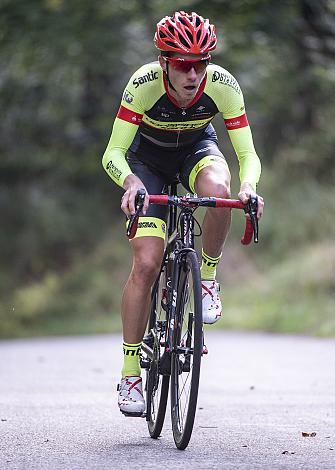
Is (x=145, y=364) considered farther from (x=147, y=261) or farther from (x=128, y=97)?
(x=128, y=97)

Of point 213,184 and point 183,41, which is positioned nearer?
point 183,41

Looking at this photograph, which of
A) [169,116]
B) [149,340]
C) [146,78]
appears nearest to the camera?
[146,78]

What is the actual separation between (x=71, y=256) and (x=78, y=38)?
7340mm

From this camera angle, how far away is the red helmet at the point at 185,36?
20.4 feet

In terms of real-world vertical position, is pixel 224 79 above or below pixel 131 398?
above

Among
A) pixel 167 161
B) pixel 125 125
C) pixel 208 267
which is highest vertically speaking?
pixel 125 125

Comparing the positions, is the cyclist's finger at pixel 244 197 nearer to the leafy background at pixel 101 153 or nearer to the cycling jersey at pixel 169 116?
the cycling jersey at pixel 169 116

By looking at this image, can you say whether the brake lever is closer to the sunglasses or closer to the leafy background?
the sunglasses

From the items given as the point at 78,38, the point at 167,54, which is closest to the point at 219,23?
the point at 78,38

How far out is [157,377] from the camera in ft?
21.9

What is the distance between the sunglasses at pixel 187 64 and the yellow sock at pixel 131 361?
1580 mm

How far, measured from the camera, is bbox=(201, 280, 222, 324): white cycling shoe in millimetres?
6375

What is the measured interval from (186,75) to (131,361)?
5.36 feet

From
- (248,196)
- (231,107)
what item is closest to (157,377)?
(248,196)
